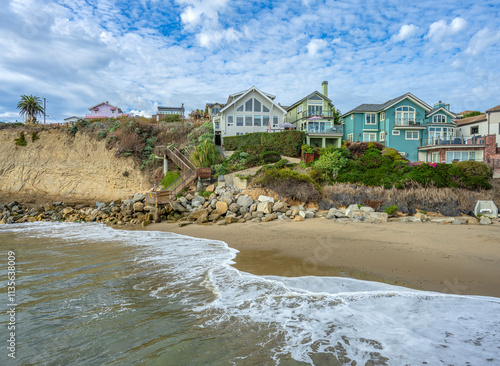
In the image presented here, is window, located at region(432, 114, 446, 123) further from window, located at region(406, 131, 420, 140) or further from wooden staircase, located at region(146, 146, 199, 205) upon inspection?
wooden staircase, located at region(146, 146, 199, 205)

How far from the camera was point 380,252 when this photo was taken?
8469 mm

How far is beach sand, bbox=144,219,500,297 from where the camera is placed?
6582 millimetres

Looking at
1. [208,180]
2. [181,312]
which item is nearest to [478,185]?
[208,180]

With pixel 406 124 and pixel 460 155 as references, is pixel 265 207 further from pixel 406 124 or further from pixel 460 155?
pixel 406 124

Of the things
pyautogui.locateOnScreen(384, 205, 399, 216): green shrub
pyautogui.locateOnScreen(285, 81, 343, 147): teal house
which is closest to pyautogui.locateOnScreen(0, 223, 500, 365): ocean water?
pyautogui.locateOnScreen(384, 205, 399, 216): green shrub

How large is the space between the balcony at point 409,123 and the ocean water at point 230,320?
32.0 meters

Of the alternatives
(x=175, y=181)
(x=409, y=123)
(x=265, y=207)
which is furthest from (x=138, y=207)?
(x=409, y=123)

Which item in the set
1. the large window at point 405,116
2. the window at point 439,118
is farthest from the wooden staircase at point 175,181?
the window at point 439,118

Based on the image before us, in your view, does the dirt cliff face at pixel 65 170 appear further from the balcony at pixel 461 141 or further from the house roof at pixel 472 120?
the house roof at pixel 472 120

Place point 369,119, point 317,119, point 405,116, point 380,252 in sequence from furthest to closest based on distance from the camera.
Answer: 1. point 369,119
2. point 405,116
3. point 317,119
4. point 380,252

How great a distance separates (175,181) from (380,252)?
14.7 metres

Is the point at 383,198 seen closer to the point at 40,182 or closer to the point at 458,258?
the point at 458,258

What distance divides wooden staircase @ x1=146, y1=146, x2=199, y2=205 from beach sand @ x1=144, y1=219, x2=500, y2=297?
184 inches

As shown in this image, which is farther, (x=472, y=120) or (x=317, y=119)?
(x=472, y=120)
